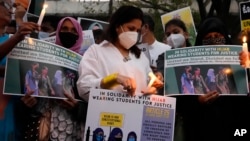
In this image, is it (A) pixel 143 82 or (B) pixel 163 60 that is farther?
(B) pixel 163 60

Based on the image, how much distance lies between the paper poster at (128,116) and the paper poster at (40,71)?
0.39 m

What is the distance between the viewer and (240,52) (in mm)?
3668

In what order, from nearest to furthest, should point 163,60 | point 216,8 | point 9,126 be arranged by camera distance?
point 9,126
point 163,60
point 216,8

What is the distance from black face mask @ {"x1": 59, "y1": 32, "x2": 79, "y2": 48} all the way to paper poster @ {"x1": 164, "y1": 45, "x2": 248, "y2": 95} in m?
0.83

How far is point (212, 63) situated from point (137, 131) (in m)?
0.86

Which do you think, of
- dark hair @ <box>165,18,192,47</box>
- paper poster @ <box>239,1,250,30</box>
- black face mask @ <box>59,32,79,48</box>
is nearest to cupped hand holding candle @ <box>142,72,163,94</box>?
black face mask @ <box>59,32,79,48</box>

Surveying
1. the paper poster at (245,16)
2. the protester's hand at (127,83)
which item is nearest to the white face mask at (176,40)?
the paper poster at (245,16)

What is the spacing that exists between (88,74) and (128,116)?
0.41 meters

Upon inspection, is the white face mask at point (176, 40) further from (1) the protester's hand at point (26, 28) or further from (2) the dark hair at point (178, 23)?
(1) the protester's hand at point (26, 28)

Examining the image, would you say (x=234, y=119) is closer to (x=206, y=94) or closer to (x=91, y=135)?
(x=206, y=94)

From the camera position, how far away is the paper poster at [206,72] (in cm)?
369

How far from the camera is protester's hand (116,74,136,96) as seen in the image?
3.19 metres

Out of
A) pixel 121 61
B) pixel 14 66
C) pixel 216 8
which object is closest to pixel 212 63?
pixel 121 61

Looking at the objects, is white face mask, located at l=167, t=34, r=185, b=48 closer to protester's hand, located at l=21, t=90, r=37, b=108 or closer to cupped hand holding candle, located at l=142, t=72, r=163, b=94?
cupped hand holding candle, located at l=142, t=72, r=163, b=94
